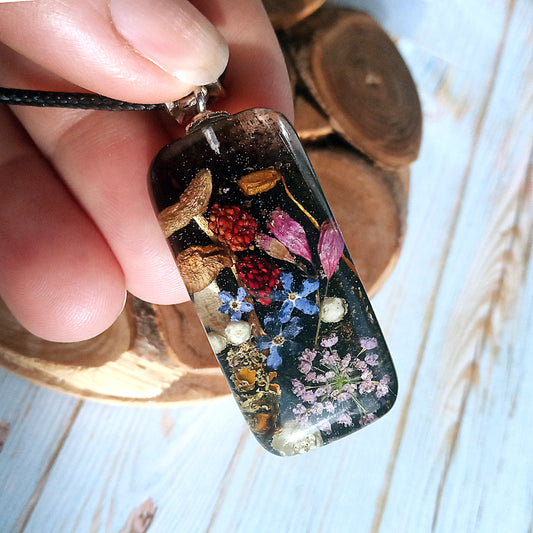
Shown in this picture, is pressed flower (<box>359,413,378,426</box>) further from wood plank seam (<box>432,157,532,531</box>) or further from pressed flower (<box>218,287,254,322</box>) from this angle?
wood plank seam (<box>432,157,532,531</box>)

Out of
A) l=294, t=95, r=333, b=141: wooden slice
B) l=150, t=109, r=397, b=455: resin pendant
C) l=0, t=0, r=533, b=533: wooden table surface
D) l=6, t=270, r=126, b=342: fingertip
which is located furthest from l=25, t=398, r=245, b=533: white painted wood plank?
l=294, t=95, r=333, b=141: wooden slice

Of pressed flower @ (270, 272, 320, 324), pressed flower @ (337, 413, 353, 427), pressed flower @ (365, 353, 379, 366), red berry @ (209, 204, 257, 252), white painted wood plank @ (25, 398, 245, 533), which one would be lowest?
white painted wood plank @ (25, 398, 245, 533)

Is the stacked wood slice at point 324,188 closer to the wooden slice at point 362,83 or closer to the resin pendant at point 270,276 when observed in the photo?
the wooden slice at point 362,83

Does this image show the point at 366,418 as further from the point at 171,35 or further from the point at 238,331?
the point at 171,35

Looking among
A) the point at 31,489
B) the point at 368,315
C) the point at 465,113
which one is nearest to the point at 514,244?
the point at 465,113

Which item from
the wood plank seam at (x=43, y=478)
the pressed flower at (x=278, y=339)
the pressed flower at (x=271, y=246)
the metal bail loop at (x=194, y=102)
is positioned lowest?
the wood plank seam at (x=43, y=478)

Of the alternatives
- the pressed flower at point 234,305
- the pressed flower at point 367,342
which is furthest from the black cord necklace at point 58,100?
the pressed flower at point 367,342
